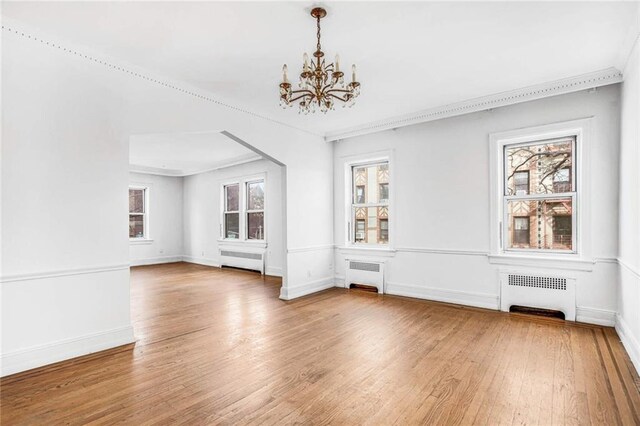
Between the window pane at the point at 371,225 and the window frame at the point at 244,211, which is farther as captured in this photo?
the window frame at the point at 244,211

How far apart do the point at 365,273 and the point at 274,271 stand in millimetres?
2548

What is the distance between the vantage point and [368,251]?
19.0 ft

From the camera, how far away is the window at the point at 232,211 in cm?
866

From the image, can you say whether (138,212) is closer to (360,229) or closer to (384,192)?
(360,229)

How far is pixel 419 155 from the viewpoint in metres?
5.21

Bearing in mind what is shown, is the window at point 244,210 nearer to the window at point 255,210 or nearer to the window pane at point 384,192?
the window at point 255,210

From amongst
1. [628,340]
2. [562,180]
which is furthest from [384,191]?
[628,340]

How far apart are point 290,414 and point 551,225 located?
402 centimetres

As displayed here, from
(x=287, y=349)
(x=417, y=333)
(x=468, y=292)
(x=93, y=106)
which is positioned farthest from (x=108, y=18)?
(x=468, y=292)

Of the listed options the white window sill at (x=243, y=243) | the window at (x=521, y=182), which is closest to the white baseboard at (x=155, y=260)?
the white window sill at (x=243, y=243)

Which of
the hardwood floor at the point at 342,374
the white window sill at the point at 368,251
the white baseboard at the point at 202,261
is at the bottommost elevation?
the white baseboard at the point at 202,261

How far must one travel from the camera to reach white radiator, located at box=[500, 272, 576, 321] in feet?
13.1

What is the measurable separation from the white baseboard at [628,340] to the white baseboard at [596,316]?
126mm

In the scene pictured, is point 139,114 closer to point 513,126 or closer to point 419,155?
point 419,155
